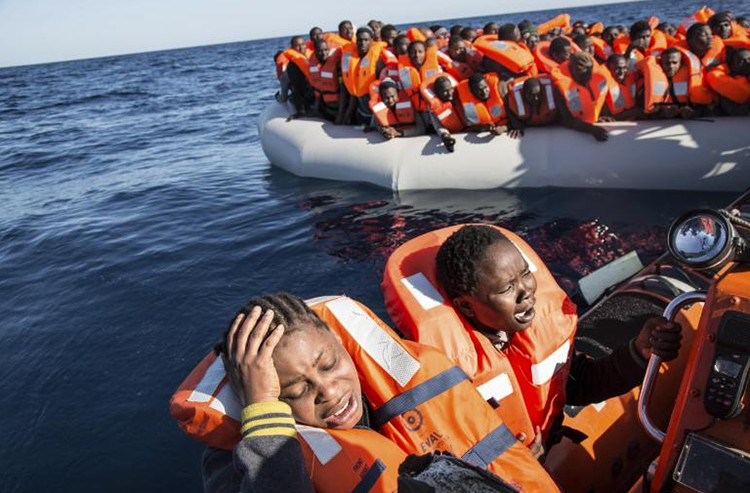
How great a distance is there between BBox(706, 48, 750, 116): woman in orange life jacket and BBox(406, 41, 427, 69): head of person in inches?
137

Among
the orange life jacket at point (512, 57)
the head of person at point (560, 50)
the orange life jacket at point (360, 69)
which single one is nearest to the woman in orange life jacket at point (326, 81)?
the orange life jacket at point (360, 69)

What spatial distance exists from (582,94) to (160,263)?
16.8ft

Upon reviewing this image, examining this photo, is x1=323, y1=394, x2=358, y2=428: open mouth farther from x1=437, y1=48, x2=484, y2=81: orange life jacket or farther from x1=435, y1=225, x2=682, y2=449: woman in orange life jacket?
x1=437, y1=48, x2=484, y2=81: orange life jacket

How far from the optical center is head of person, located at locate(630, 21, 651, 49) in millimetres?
8299

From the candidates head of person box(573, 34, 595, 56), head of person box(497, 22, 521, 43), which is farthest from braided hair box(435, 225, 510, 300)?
head of person box(497, 22, 521, 43)

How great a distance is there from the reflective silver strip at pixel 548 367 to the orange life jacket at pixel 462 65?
21.6ft

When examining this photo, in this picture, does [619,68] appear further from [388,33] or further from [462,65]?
[388,33]

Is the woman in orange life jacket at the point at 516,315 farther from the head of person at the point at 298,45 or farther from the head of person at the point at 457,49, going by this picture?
the head of person at the point at 298,45

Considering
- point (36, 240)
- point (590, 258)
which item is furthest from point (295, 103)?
point (590, 258)

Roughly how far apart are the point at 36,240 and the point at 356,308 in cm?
684

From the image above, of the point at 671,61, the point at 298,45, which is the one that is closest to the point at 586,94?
the point at 671,61

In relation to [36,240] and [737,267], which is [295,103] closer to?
[36,240]

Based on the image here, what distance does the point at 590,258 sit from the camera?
508 centimetres

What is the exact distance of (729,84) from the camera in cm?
585
